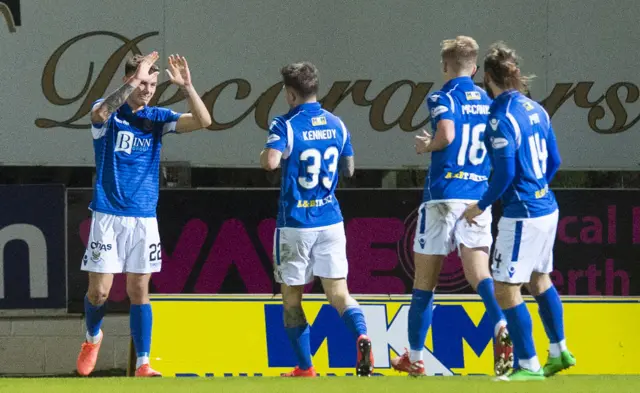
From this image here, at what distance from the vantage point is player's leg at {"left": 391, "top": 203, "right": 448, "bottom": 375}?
7035mm

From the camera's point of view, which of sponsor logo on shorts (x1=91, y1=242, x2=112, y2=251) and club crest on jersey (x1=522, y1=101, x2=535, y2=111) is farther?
sponsor logo on shorts (x1=91, y1=242, x2=112, y2=251)

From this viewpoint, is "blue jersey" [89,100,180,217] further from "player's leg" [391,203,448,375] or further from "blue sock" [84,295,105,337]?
"player's leg" [391,203,448,375]

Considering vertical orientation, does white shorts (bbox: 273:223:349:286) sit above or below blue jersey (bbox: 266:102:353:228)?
below

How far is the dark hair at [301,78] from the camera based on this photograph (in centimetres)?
720

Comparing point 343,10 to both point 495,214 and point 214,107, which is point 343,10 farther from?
point 495,214

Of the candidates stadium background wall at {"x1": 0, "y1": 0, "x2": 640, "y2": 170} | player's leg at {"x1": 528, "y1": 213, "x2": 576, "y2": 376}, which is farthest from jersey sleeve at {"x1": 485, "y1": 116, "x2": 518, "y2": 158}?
stadium background wall at {"x1": 0, "y1": 0, "x2": 640, "y2": 170}

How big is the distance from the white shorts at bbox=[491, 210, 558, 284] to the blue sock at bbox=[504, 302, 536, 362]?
6.1 inches

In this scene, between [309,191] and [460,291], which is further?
[460,291]

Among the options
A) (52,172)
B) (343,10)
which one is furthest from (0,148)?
(343,10)

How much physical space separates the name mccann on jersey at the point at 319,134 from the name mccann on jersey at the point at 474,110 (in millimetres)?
736

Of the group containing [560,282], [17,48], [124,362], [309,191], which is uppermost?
[17,48]

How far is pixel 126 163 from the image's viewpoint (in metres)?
7.43

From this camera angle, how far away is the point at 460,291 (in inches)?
405

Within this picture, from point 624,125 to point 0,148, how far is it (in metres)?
4.96
